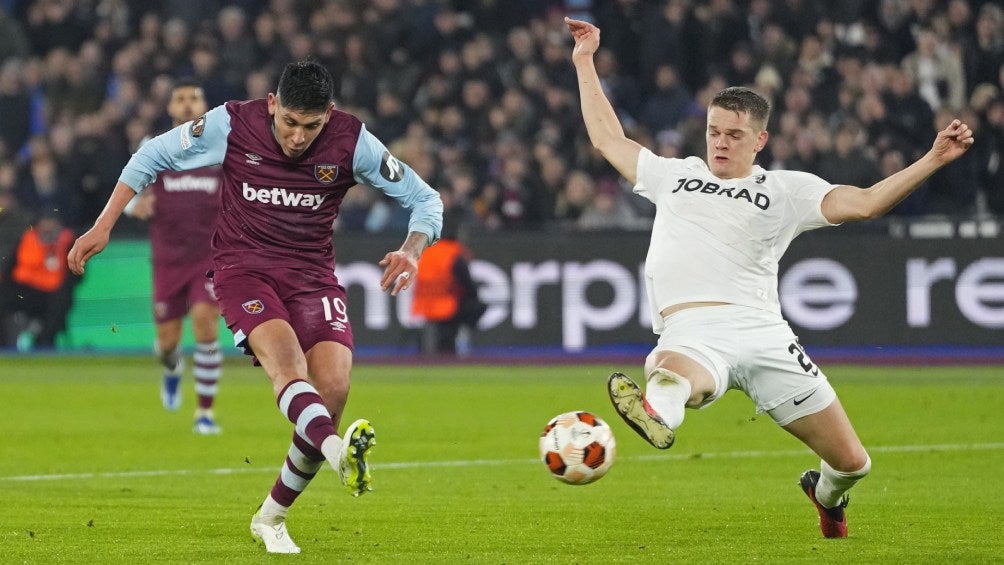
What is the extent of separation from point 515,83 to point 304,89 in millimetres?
15701

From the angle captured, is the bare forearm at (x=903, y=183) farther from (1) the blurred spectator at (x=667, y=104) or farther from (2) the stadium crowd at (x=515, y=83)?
(1) the blurred spectator at (x=667, y=104)

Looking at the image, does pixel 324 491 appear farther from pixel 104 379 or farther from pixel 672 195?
pixel 104 379

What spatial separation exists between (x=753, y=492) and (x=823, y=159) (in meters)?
11.2

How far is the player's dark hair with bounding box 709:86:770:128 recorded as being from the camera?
7762 millimetres

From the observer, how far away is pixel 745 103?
7.78 metres

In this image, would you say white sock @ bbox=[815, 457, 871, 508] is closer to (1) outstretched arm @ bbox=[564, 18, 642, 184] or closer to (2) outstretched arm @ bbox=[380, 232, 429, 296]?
(1) outstretched arm @ bbox=[564, 18, 642, 184]

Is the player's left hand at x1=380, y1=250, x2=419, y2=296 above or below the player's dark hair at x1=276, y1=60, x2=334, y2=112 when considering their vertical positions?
below

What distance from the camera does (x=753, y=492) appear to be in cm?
1011

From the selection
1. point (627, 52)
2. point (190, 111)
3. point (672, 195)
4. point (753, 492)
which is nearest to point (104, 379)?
point (190, 111)

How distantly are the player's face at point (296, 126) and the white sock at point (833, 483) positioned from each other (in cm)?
271

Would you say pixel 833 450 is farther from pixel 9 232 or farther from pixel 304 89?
pixel 9 232

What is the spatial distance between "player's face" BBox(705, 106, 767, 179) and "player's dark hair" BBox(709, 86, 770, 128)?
0.02 meters

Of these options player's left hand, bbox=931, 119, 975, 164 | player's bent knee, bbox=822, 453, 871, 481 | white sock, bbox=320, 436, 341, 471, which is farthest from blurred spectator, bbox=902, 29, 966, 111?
white sock, bbox=320, 436, 341, 471

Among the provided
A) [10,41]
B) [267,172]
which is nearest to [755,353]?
[267,172]
